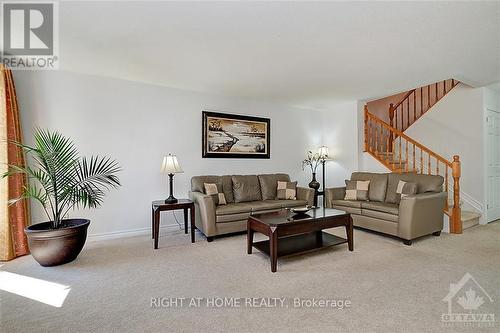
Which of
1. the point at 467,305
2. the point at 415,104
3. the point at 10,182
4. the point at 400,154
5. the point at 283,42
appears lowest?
the point at 467,305

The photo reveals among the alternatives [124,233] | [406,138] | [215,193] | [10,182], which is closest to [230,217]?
[215,193]

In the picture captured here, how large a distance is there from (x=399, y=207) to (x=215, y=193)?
269 cm

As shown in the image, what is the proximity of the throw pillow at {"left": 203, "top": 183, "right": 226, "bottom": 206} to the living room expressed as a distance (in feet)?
0.15

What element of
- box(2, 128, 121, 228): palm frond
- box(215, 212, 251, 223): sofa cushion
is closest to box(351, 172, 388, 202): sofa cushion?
box(215, 212, 251, 223): sofa cushion

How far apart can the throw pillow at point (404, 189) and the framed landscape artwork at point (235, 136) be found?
2.45m

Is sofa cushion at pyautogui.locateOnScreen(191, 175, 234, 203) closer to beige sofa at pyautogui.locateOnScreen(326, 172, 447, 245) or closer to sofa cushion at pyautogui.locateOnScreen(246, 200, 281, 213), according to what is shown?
sofa cushion at pyautogui.locateOnScreen(246, 200, 281, 213)

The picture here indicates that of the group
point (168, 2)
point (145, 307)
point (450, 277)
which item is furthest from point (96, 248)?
point (450, 277)

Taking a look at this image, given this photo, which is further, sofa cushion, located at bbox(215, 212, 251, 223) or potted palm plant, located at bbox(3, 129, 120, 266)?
sofa cushion, located at bbox(215, 212, 251, 223)

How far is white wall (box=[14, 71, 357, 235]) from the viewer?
3.41 m

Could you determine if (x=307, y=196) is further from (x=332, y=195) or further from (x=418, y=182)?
(x=418, y=182)

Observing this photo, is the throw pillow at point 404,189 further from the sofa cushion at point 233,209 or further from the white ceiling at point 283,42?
the sofa cushion at point 233,209

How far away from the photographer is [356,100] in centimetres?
519

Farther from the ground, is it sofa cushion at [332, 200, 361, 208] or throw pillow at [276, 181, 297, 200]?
throw pillow at [276, 181, 297, 200]

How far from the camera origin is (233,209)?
3727mm
